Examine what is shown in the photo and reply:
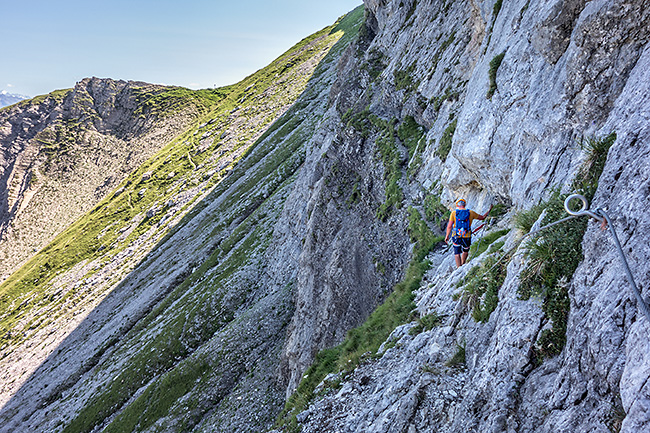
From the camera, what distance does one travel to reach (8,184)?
557ft

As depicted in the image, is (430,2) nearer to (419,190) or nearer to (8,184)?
(419,190)

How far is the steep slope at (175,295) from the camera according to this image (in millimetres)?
38844

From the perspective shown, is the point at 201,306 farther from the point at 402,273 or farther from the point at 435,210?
the point at 435,210

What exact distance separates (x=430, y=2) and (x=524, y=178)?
3129 cm

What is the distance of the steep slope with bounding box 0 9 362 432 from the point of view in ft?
127

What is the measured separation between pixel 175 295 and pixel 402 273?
54.1 metres

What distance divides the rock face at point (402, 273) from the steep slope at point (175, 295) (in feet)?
1.53

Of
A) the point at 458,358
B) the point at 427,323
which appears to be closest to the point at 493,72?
the point at 427,323

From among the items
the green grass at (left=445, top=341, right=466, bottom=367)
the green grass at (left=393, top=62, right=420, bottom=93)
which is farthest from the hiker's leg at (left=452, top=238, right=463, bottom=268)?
the green grass at (left=393, top=62, right=420, bottom=93)

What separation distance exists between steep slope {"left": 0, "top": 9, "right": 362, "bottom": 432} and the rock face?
47cm

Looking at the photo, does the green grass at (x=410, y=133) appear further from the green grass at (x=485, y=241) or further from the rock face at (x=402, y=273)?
the green grass at (x=485, y=241)

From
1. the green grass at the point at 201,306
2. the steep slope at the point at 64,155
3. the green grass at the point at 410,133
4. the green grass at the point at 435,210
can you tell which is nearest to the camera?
the green grass at the point at 435,210

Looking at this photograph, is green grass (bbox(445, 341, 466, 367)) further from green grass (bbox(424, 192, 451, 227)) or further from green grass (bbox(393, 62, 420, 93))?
green grass (bbox(393, 62, 420, 93))

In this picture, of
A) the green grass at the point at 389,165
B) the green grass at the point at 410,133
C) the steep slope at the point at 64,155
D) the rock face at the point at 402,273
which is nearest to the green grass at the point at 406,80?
the rock face at the point at 402,273
